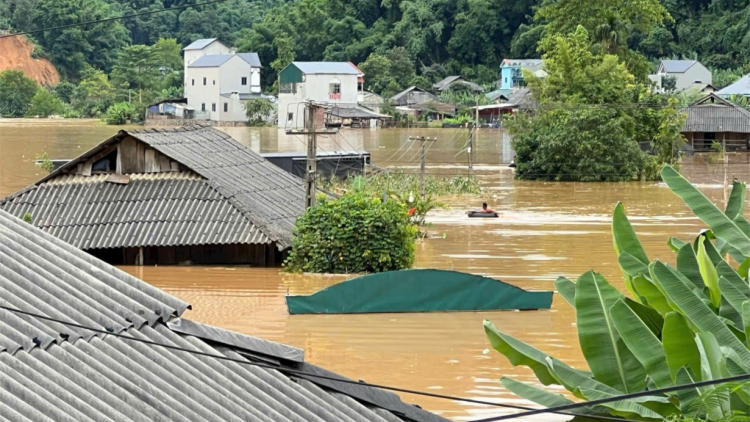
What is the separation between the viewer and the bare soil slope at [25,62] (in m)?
104

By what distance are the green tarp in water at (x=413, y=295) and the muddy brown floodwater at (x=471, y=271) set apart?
0.56ft

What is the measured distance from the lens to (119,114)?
287ft

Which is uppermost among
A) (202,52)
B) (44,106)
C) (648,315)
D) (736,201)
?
(202,52)

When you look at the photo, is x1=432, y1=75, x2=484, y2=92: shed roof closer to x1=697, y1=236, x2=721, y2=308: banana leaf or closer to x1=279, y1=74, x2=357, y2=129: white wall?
x1=279, y1=74, x2=357, y2=129: white wall

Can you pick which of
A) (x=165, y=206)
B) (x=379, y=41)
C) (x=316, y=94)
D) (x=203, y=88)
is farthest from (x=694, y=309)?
(x=379, y=41)

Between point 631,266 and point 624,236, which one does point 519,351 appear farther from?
point 624,236

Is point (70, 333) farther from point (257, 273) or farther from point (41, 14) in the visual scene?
point (41, 14)

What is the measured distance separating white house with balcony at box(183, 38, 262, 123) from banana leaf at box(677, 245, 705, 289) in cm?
8079

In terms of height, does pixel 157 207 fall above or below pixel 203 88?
below

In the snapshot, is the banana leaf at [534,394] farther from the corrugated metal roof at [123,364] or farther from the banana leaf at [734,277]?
the banana leaf at [734,277]

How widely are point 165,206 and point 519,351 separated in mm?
14182

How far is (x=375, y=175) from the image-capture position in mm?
37219

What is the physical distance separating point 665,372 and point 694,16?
3381 inches

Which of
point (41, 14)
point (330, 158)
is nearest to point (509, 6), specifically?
point (41, 14)
